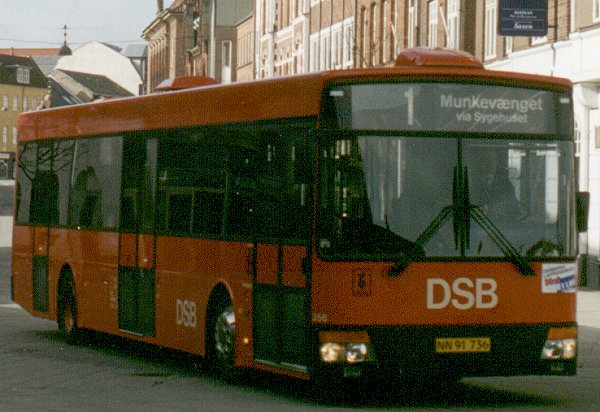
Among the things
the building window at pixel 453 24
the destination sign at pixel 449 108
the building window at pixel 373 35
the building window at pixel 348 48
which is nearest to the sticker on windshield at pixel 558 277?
the destination sign at pixel 449 108

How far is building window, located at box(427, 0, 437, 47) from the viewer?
4500 cm

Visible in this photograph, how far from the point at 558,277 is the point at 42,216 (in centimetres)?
899

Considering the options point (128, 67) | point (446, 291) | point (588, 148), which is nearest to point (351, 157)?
point (446, 291)

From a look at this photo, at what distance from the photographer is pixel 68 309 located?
20281mm

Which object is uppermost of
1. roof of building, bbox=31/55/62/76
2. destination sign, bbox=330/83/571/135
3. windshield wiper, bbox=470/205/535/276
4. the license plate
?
roof of building, bbox=31/55/62/76

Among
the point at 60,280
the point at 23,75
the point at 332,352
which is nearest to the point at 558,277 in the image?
the point at 332,352

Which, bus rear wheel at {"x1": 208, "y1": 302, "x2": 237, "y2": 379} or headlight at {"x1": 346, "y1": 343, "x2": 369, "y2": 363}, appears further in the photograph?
bus rear wheel at {"x1": 208, "y1": 302, "x2": 237, "y2": 379}

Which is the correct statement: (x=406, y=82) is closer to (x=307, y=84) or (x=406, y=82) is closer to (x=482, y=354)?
(x=307, y=84)

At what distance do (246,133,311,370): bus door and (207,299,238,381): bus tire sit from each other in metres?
0.64

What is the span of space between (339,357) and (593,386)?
11.1 ft

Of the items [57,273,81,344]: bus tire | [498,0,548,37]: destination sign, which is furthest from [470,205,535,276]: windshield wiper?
[498,0,548,37]: destination sign

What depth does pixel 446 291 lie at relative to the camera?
43.9 ft

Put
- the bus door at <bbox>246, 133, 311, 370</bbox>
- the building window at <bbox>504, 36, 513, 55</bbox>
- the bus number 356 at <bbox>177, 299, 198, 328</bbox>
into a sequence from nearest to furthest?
the bus door at <bbox>246, 133, 311, 370</bbox> → the bus number 356 at <bbox>177, 299, 198, 328</bbox> → the building window at <bbox>504, 36, 513, 55</bbox>

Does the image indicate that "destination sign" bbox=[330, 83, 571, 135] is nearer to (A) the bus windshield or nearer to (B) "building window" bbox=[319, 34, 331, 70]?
(A) the bus windshield
